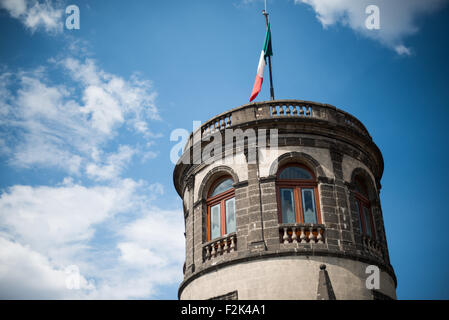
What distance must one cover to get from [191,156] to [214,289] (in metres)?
5.75

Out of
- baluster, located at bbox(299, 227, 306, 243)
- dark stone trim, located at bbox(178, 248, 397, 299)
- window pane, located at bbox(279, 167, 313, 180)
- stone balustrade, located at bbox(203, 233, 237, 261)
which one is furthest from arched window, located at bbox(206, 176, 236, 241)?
baluster, located at bbox(299, 227, 306, 243)

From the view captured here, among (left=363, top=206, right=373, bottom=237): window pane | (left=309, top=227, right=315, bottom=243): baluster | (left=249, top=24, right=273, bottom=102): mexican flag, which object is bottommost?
(left=309, top=227, right=315, bottom=243): baluster

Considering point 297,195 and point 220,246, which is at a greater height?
point 297,195

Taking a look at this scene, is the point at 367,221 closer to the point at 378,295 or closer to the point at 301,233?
the point at 378,295

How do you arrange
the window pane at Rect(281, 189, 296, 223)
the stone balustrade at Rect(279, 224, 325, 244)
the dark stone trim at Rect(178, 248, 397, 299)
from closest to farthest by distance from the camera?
the dark stone trim at Rect(178, 248, 397, 299), the stone balustrade at Rect(279, 224, 325, 244), the window pane at Rect(281, 189, 296, 223)

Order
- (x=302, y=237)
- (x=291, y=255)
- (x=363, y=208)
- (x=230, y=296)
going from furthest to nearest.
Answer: (x=363, y=208), (x=302, y=237), (x=230, y=296), (x=291, y=255)

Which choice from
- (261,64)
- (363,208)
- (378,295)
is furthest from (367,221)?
(261,64)

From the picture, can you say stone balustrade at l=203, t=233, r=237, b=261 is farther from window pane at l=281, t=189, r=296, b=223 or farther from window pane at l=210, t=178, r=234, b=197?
window pane at l=210, t=178, r=234, b=197

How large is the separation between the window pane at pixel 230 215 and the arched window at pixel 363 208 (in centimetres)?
458

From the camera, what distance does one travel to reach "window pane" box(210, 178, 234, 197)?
64.9 ft

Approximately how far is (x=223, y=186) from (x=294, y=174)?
2805 millimetres

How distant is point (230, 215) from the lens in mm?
19188

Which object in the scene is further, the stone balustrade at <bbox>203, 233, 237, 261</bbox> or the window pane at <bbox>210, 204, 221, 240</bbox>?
the window pane at <bbox>210, 204, 221, 240</bbox>
